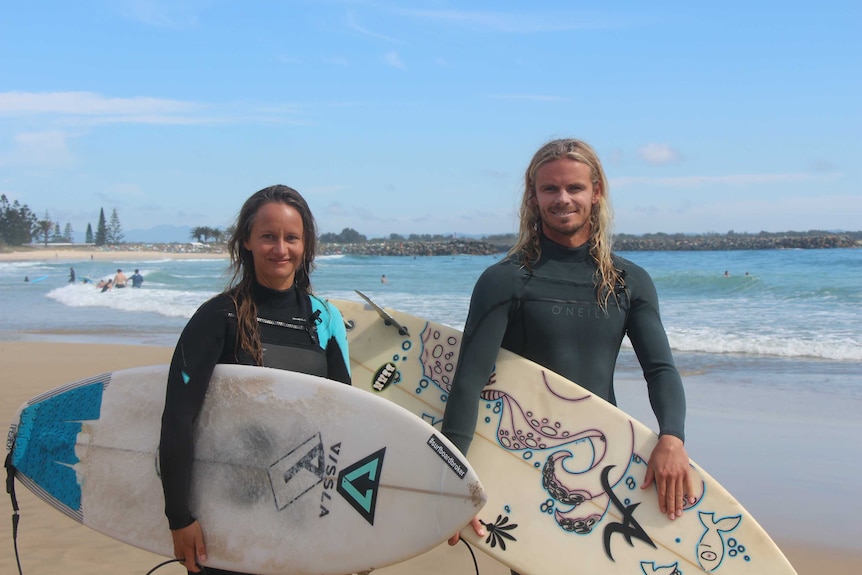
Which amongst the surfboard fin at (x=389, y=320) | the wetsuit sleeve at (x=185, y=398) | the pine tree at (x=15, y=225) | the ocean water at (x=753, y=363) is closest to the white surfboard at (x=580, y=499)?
the surfboard fin at (x=389, y=320)

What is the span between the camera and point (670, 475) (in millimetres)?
2055

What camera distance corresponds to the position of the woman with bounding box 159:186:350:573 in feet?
A: 6.02

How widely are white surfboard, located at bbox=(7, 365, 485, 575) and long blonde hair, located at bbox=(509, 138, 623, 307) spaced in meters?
0.57

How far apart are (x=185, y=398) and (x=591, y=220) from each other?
3.87 feet

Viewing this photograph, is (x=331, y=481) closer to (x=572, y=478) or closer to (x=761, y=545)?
(x=572, y=478)

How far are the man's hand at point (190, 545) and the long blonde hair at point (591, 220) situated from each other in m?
1.08

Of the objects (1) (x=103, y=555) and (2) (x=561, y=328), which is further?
(1) (x=103, y=555)

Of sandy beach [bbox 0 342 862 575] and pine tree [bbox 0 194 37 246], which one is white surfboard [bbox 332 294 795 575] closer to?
sandy beach [bbox 0 342 862 575]

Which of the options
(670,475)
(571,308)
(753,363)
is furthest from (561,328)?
(753,363)

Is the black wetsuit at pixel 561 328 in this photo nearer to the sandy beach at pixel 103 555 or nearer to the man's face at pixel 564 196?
the man's face at pixel 564 196

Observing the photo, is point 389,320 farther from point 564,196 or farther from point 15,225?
point 15,225

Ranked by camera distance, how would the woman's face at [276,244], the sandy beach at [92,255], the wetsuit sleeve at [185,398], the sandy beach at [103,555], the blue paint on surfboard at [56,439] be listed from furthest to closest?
the sandy beach at [92,255]
the sandy beach at [103,555]
the blue paint on surfboard at [56,439]
the woman's face at [276,244]
the wetsuit sleeve at [185,398]

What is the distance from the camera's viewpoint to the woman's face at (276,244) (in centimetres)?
197

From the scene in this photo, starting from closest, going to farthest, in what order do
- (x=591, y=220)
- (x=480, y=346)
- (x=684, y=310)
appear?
(x=480, y=346), (x=591, y=220), (x=684, y=310)
